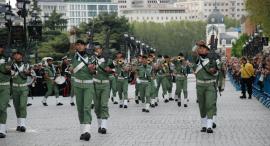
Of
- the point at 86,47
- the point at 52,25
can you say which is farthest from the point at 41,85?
the point at 52,25

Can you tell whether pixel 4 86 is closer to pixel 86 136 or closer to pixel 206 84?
pixel 86 136

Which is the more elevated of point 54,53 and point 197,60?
point 197,60

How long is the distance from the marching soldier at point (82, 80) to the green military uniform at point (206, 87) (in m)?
2.75

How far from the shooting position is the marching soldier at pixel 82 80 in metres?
16.8

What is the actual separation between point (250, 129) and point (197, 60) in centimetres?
196

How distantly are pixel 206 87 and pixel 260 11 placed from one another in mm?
35330

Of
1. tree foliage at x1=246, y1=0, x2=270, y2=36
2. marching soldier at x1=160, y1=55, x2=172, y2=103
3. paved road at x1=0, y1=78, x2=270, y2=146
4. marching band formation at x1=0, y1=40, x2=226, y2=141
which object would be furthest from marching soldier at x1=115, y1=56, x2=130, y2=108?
tree foliage at x1=246, y1=0, x2=270, y2=36

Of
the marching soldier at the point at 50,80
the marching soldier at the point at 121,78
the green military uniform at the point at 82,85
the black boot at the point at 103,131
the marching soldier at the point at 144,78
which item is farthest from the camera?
the marching soldier at the point at 50,80

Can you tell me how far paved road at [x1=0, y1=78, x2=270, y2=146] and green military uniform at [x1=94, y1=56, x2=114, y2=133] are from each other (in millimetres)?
396

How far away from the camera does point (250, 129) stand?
18891 millimetres

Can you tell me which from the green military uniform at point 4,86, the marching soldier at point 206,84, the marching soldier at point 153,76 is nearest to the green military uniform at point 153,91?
the marching soldier at point 153,76

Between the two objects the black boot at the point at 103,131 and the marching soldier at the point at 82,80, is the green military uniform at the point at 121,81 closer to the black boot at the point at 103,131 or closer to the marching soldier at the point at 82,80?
the black boot at the point at 103,131

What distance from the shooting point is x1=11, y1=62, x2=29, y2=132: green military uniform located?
1898 centimetres

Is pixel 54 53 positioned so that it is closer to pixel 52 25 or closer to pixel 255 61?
pixel 52 25
